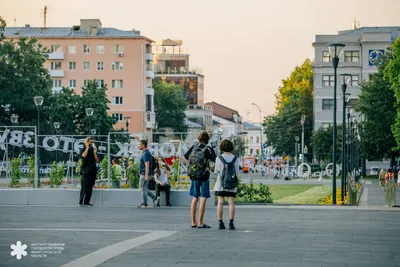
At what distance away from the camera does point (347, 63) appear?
118 metres

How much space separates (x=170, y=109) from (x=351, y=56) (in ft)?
161

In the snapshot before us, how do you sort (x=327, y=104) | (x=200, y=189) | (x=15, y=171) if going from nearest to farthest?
(x=200, y=189) → (x=15, y=171) → (x=327, y=104)

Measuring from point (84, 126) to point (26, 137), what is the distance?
7010cm

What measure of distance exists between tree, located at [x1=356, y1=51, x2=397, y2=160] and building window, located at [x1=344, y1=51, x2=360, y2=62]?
27.4m

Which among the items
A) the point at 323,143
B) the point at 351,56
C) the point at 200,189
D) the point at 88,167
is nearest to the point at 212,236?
the point at 200,189

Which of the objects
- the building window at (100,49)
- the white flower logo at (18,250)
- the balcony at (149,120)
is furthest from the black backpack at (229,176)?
the building window at (100,49)

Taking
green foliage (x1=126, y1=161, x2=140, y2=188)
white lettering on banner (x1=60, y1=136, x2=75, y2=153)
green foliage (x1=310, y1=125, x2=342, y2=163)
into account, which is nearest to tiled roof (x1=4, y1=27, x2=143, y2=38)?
green foliage (x1=310, y1=125, x2=342, y2=163)

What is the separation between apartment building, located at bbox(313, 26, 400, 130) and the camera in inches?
4582

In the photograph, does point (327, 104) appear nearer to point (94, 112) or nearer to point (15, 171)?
point (94, 112)

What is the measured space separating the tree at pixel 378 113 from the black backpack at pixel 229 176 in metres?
70.3

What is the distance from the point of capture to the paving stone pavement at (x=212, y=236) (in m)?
13.0

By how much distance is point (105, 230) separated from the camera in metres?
17.6

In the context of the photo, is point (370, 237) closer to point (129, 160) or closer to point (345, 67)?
point (129, 160)

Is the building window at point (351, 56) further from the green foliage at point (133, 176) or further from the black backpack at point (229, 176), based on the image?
the black backpack at point (229, 176)
